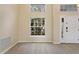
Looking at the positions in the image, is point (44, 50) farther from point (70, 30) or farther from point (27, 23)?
point (27, 23)

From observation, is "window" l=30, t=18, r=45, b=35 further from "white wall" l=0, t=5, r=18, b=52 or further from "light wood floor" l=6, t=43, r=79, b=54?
"white wall" l=0, t=5, r=18, b=52

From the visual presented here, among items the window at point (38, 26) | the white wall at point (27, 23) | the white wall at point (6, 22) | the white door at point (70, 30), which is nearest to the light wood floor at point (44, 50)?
the white wall at point (6, 22)

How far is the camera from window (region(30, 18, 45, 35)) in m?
11.5

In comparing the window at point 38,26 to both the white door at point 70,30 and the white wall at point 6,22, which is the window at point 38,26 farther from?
the white wall at point 6,22

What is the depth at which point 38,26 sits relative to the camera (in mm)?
11641

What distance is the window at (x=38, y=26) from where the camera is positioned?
37.8ft

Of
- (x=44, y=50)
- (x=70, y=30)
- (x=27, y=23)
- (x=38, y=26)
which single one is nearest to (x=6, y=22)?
(x=44, y=50)

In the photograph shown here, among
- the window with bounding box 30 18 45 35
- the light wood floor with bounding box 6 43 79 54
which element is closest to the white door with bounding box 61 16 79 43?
the window with bounding box 30 18 45 35

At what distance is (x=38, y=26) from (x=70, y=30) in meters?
2.13

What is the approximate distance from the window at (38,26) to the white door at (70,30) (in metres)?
1.44

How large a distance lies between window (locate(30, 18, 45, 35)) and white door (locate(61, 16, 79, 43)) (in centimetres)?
144
